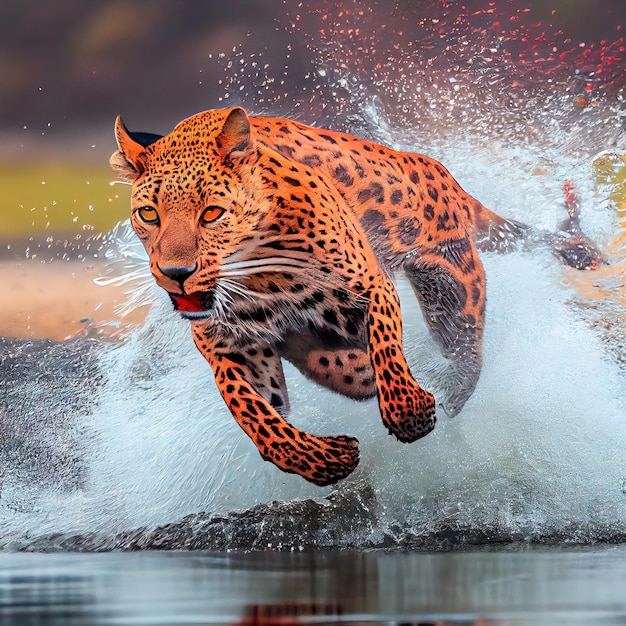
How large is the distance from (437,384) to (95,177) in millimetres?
2277

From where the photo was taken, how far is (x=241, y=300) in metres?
5.18

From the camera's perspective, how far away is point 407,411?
499 cm

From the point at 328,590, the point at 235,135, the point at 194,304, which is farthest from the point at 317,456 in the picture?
the point at 328,590

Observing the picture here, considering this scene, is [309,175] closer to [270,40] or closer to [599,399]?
[270,40]

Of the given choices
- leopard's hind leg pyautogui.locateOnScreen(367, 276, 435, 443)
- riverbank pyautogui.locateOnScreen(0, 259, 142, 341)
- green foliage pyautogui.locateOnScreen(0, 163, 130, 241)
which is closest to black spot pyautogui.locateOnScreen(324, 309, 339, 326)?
leopard's hind leg pyautogui.locateOnScreen(367, 276, 435, 443)

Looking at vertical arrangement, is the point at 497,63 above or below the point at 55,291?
above

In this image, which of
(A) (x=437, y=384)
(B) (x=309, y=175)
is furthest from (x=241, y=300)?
(A) (x=437, y=384)

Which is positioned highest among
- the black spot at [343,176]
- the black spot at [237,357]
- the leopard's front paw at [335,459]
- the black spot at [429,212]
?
the black spot at [343,176]

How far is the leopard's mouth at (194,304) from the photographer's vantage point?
16.5 ft

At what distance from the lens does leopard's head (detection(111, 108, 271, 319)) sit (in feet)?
16.4

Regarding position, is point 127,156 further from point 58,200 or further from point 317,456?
point 317,456

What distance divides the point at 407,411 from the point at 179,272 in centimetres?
125

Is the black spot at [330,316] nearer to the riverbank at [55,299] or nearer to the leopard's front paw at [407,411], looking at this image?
the leopard's front paw at [407,411]

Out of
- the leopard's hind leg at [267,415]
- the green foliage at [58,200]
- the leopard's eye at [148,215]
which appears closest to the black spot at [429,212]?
the leopard's hind leg at [267,415]
